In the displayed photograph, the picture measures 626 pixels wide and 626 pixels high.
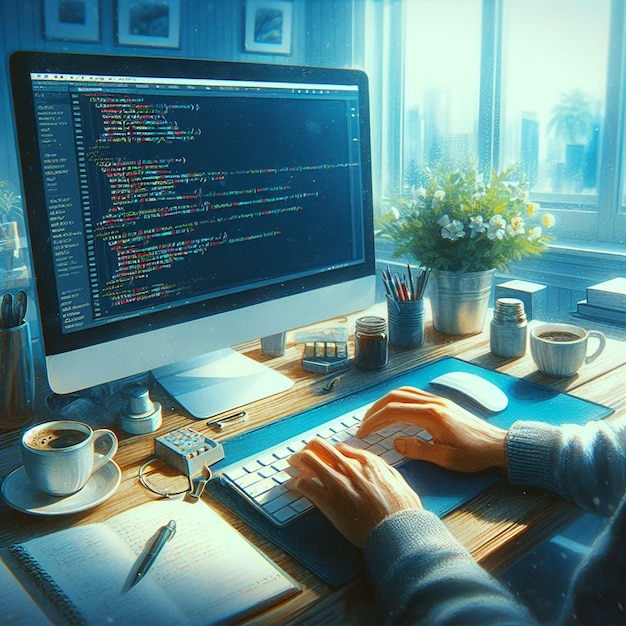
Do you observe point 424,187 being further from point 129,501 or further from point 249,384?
point 129,501

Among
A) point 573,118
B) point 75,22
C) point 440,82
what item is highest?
point 75,22

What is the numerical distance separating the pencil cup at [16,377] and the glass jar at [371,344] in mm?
498

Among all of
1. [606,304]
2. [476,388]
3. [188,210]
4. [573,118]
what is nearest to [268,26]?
[573,118]

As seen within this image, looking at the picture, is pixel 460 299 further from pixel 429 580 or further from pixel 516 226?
pixel 429 580

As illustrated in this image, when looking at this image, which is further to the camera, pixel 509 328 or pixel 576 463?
pixel 509 328

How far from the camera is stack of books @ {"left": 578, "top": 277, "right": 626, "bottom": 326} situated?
1.25 meters

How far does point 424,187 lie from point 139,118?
2.13 ft

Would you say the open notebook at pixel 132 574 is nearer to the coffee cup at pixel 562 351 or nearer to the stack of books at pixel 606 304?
the coffee cup at pixel 562 351

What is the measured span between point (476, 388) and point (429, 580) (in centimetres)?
42

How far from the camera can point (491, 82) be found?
182cm

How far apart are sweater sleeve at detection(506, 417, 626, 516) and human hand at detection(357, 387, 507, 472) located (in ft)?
0.09

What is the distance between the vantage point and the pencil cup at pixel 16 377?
2.80ft

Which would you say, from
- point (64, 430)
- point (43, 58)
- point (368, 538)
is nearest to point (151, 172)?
point (43, 58)

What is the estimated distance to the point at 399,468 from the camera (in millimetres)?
717
